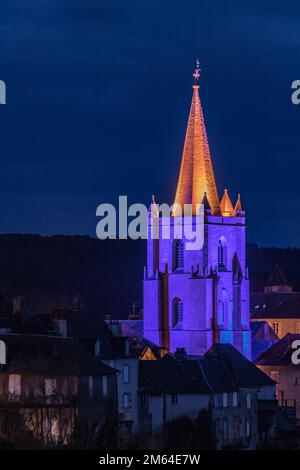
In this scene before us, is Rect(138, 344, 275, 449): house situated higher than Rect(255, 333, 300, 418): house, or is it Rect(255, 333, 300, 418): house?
Rect(255, 333, 300, 418): house

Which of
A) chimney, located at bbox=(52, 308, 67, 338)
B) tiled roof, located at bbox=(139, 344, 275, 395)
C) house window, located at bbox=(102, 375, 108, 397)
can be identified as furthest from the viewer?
chimney, located at bbox=(52, 308, 67, 338)

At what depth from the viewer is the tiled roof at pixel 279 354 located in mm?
159750

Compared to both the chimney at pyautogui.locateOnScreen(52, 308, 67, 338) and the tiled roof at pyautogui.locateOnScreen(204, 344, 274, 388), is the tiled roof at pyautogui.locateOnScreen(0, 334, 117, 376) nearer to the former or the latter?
the chimney at pyautogui.locateOnScreen(52, 308, 67, 338)

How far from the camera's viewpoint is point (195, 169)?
564 feet

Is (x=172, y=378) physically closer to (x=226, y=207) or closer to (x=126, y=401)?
(x=126, y=401)

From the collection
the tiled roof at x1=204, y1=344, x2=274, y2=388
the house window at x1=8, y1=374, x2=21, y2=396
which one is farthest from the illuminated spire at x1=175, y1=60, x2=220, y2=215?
the house window at x1=8, y1=374, x2=21, y2=396

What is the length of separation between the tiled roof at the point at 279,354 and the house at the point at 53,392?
42.5m

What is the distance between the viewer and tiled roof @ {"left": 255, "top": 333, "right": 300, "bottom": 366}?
160 metres

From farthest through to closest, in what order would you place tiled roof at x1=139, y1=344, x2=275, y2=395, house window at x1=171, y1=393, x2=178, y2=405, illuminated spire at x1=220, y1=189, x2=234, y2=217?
illuminated spire at x1=220, y1=189, x2=234, y2=217 → tiled roof at x1=139, y1=344, x2=275, y2=395 → house window at x1=171, y1=393, x2=178, y2=405

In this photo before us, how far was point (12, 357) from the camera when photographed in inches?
4500

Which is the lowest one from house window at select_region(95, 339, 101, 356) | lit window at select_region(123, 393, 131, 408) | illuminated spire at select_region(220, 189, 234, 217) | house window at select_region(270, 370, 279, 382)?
lit window at select_region(123, 393, 131, 408)

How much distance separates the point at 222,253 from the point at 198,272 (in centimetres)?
336

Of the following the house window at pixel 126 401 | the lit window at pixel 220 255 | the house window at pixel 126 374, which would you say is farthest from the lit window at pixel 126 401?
the lit window at pixel 220 255
